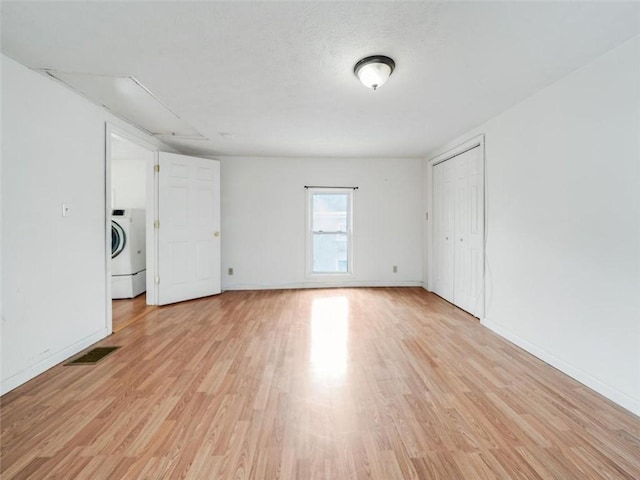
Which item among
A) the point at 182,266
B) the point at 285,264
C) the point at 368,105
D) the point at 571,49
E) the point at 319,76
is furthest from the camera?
the point at 285,264

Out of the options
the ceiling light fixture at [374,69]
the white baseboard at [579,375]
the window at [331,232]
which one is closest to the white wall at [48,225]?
the ceiling light fixture at [374,69]

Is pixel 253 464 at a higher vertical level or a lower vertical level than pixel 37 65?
lower

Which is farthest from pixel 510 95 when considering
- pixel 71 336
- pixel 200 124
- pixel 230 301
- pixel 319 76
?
pixel 71 336

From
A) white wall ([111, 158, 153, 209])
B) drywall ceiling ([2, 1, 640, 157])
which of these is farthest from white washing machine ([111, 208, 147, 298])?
drywall ceiling ([2, 1, 640, 157])

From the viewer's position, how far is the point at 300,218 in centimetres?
500

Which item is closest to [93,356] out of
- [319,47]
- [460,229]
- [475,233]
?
[319,47]

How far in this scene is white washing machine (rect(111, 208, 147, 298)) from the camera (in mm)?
4201

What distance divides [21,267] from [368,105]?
124 inches

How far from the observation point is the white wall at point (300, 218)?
16.1ft

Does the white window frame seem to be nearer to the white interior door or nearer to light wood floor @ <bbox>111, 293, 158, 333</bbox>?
the white interior door

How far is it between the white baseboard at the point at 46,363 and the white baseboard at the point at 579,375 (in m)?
4.06

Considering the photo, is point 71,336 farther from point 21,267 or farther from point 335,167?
point 335,167

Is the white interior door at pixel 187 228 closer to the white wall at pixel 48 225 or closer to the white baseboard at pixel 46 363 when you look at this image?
the white wall at pixel 48 225

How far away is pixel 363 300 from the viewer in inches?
167
